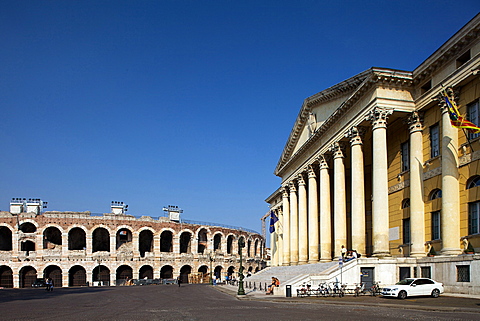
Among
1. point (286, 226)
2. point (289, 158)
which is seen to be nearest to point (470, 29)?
point (289, 158)

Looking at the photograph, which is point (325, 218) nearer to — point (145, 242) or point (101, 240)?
point (145, 242)

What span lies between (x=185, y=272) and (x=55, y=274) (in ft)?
73.1

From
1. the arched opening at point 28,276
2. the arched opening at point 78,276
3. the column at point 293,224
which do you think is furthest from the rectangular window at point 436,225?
the arched opening at point 28,276

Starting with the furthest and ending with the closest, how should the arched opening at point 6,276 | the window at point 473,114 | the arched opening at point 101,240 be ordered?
the arched opening at point 101,240 → the arched opening at point 6,276 → the window at point 473,114

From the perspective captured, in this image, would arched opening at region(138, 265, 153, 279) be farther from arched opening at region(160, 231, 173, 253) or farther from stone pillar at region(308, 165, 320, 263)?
stone pillar at region(308, 165, 320, 263)

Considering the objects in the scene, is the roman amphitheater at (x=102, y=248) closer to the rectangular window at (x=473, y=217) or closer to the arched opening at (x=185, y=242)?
the arched opening at (x=185, y=242)

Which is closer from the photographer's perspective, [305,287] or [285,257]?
[305,287]

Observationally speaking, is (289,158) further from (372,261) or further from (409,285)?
(409,285)

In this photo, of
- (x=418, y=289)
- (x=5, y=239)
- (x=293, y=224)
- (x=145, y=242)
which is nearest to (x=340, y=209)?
(x=418, y=289)

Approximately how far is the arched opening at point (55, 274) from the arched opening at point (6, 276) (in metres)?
5.55

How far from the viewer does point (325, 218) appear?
40625 millimetres

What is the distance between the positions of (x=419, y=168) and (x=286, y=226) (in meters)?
A: 27.6

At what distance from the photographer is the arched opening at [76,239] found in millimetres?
82188

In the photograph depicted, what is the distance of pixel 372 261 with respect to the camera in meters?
29.8
